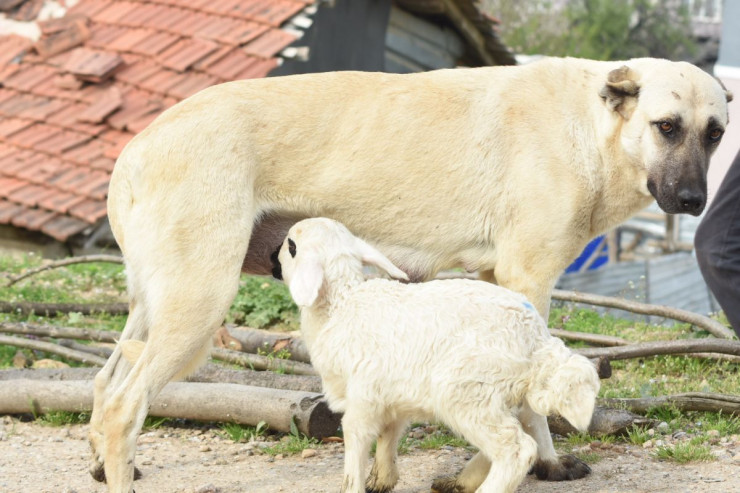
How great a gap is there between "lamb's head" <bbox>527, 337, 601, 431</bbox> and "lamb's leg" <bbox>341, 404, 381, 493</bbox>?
64 cm

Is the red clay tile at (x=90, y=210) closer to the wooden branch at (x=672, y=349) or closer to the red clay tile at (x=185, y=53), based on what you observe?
the red clay tile at (x=185, y=53)

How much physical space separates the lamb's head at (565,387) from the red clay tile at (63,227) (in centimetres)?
674

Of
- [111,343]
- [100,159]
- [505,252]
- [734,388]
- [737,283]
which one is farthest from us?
[100,159]

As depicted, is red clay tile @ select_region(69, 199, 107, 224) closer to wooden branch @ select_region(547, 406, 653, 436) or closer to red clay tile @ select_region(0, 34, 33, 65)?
red clay tile @ select_region(0, 34, 33, 65)

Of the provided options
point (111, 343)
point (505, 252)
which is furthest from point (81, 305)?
point (505, 252)

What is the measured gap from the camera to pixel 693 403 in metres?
5.29

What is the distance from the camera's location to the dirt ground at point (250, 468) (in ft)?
15.0

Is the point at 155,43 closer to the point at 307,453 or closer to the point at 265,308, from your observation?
the point at 265,308

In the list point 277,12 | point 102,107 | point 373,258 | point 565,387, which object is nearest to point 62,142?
point 102,107

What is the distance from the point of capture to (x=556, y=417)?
522cm

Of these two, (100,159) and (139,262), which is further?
(100,159)

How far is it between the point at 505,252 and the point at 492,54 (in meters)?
9.94

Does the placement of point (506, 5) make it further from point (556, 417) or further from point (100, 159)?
point (556, 417)

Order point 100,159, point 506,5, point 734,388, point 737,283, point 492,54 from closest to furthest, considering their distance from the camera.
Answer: point 737,283, point 734,388, point 100,159, point 492,54, point 506,5
